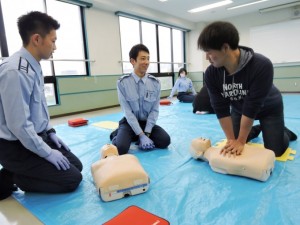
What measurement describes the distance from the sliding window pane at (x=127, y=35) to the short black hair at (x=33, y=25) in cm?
428

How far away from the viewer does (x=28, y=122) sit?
113 cm

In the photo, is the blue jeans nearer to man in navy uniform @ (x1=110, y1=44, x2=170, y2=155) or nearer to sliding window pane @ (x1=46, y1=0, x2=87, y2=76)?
man in navy uniform @ (x1=110, y1=44, x2=170, y2=155)

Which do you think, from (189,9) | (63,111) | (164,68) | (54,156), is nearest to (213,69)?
(54,156)

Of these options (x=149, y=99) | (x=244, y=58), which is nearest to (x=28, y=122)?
Answer: (x=149, y=99)

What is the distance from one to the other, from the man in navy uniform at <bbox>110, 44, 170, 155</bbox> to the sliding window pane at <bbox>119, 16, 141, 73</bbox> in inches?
141

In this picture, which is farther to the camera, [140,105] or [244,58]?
[140,105]

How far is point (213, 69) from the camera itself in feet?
4.88

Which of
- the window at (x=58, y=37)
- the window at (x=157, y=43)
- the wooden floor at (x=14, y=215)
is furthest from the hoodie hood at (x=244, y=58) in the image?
the window at (x=157, y=43)

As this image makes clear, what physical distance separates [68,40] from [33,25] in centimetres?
353

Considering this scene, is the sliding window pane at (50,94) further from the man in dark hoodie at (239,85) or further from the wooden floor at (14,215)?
the man in dark hoodie at (239,85)

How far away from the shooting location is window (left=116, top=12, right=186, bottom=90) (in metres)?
5.61

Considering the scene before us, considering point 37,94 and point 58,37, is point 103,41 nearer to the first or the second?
point 58,37

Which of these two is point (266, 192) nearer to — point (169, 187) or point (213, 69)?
point (169, 187)

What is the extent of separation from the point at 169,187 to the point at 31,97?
0.95 meters
